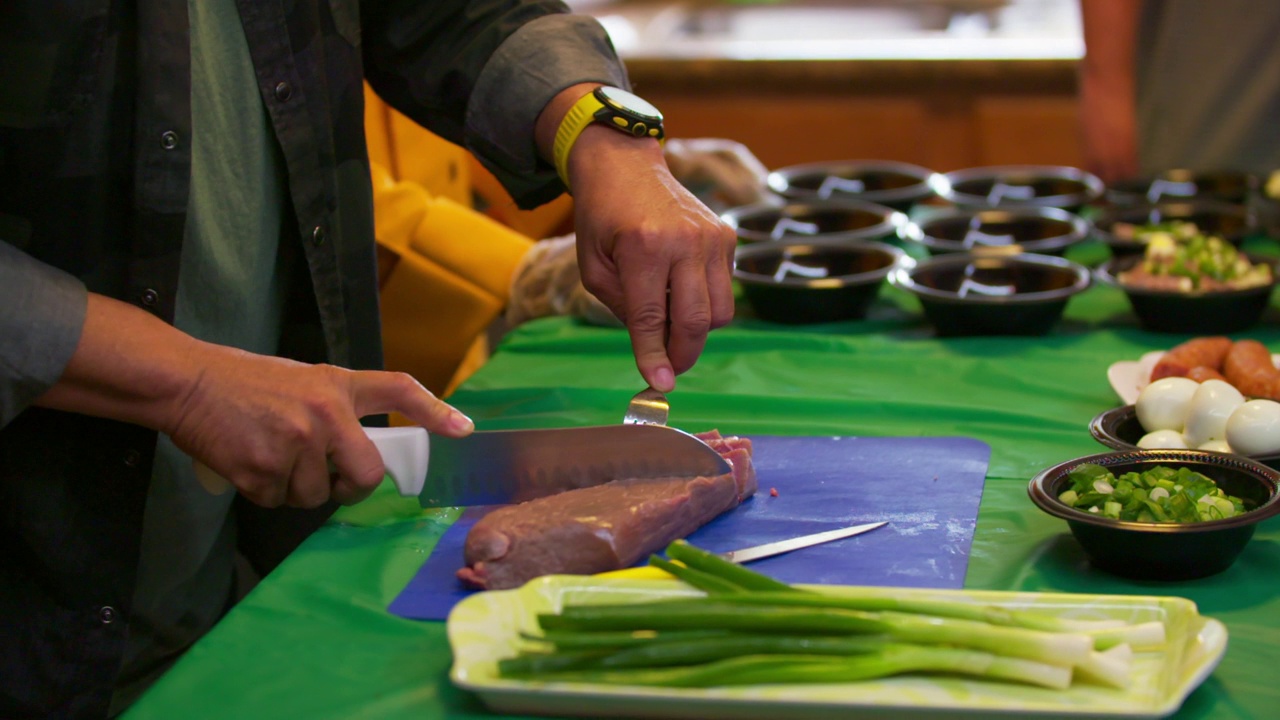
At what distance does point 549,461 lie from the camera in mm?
1542

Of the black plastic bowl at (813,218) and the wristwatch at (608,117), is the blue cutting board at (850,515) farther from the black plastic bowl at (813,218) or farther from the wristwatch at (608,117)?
the black plastic bowl at (813,218)

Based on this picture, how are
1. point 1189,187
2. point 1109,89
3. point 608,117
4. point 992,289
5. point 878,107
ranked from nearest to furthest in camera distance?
1. point 608,117
2. point 992,289
3. point 1189,187
4. point 1109,89
5. point 878,107

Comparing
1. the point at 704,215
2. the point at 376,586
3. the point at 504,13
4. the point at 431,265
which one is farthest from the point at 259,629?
the point at 431,265

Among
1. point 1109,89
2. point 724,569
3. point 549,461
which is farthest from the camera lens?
point 1109,89

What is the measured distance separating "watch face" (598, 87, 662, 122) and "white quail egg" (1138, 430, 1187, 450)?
0.74 m

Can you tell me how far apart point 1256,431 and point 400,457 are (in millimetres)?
973

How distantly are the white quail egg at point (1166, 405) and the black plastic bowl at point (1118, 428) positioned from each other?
2cm

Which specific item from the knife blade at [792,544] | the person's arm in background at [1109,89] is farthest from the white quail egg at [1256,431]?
the person's arm in background at [1109,89]

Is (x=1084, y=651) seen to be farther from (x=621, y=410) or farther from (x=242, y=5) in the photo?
(x=242, y=5)

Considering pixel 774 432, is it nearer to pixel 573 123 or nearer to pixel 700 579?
pixel 573 123

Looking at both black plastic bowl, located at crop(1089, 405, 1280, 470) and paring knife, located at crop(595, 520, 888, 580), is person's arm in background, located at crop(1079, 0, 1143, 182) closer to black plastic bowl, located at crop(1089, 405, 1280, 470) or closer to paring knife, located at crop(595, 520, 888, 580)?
black plastic bowl, located at crop(1089, 405, 1280, 470)

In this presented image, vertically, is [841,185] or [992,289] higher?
[992,289]

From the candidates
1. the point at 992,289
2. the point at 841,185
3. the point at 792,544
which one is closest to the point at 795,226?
the point at 841,185

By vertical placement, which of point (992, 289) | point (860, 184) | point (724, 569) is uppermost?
point (724, 569)
